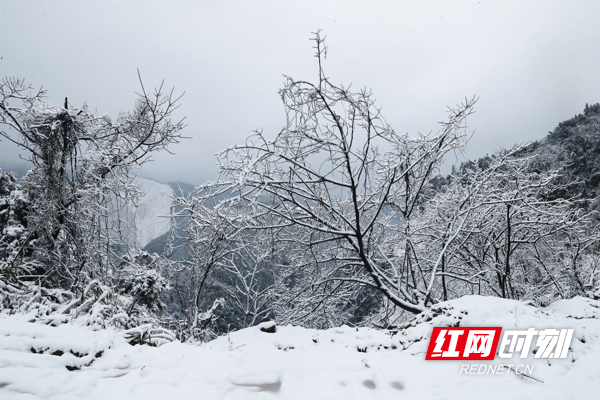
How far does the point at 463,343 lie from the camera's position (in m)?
2.77

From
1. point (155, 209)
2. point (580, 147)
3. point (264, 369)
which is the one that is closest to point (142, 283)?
point (155, 209)

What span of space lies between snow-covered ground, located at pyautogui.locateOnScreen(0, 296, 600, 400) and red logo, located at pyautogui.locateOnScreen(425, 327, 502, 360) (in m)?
0.08

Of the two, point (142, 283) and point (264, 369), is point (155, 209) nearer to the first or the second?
point (142, 283)

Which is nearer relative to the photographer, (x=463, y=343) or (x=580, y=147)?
(x=463, y=343)

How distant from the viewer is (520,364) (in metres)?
2.37

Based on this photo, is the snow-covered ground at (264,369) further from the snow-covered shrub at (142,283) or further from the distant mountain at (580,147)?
the distant mountain at (580,147)

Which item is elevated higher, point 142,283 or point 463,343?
point 142,283

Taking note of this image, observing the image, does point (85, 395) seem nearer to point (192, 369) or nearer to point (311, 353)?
point (192, 369)

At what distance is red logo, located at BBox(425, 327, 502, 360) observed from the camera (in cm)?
257

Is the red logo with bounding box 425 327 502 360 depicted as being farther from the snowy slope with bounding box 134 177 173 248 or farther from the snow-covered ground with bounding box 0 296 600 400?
the snowy slope with bounding box 134 177 173 248

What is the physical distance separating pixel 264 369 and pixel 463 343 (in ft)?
A: 6.26

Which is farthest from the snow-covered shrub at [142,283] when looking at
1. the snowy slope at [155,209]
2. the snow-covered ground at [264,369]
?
the snow-covered ground at [264,369]

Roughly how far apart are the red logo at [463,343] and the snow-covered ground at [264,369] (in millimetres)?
85

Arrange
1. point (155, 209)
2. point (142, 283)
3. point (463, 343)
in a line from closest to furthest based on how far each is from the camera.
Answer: point (463, 343) → point (155, 209) → point (142, 283)
